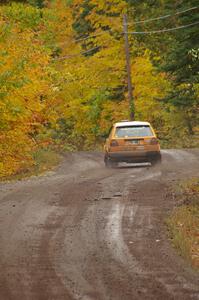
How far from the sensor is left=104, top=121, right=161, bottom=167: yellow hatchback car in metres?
23.6

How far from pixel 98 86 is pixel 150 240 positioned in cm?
3259

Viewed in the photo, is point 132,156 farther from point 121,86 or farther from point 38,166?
point 121,86

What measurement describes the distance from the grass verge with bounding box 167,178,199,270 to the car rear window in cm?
768

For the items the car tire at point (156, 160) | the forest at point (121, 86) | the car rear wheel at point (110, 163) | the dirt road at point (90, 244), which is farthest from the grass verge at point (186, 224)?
the forest at point (121, 86)

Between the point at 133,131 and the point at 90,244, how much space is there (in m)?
13.7

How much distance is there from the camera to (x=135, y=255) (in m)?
9.49

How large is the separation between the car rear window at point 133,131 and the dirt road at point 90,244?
197 inches

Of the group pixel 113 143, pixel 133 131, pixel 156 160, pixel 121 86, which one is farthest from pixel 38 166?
pixel 121 86

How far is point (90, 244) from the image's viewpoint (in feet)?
34.0

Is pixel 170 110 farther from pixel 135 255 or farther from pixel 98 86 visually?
pixel 135 255

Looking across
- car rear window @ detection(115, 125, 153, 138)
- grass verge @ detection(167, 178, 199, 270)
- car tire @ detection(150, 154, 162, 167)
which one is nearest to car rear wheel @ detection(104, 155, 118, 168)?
car rear window @ detection(115, 125, 153, 138)

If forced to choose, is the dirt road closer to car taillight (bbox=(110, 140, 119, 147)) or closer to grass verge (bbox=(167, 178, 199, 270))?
grass verge (bbox=(167, 178, 199, 270))

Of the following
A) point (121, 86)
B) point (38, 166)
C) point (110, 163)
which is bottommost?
point (38, 166)

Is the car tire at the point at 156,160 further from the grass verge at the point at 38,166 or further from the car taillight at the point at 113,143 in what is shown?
the grass verge at the point at 38,166
